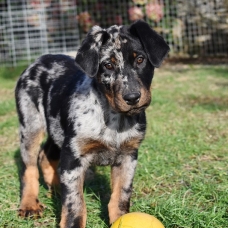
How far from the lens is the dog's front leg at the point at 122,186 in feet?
12.0

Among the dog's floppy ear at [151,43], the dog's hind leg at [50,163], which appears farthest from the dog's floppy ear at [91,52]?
the dog's hind leg at [50,163]

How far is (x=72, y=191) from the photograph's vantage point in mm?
3500

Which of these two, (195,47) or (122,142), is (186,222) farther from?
(195,47)

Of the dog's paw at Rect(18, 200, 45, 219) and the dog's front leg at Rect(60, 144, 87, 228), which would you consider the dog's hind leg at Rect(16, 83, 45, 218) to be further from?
the dog's front leg at Rect(60, 144, 87, 228)

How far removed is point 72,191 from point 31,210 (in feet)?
2.23

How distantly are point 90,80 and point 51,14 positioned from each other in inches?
396

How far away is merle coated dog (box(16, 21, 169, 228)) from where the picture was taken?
335cm

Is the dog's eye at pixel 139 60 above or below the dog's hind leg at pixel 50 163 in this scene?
above

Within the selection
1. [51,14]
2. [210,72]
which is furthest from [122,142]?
[51,14]

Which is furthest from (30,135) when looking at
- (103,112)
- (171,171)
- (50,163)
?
(171,171)

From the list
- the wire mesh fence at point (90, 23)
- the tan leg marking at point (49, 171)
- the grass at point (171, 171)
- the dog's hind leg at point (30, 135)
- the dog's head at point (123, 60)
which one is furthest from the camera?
the wire mesh fence at point (90, 23)

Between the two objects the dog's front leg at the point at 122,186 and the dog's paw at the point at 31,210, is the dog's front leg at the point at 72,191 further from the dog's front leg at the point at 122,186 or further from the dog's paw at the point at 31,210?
the dog's paw at the point at 31,210

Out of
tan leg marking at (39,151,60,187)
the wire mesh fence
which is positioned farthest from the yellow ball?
the wire mesh fence

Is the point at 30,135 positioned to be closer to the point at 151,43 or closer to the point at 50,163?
the point at 50,163
